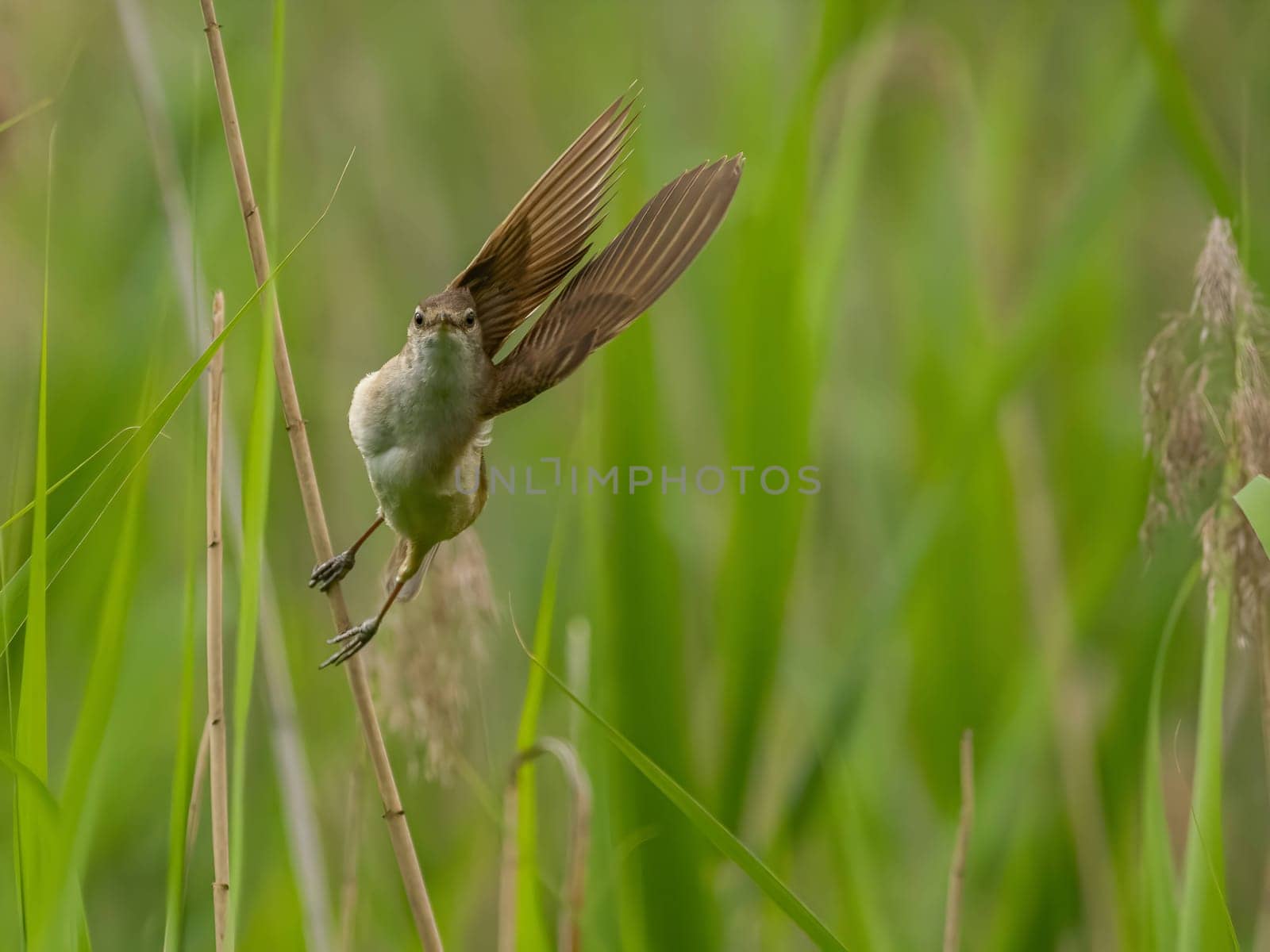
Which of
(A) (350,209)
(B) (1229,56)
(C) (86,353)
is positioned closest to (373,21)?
(A) (350,209)

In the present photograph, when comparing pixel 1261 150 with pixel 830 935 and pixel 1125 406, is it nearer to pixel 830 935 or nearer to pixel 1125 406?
pixel 1125 406

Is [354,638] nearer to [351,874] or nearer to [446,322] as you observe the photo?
[446,322]

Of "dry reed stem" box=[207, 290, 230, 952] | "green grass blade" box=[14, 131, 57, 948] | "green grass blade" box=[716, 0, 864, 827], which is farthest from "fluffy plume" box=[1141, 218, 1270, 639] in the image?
"green grass blade" box=[14, 131, 57, 948]

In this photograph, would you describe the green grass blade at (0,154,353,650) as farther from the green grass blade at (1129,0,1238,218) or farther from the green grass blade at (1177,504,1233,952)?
the green grass blade at (1129,0,1238,218)

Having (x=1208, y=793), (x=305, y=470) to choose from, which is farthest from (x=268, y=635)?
(x=1208, y=793)

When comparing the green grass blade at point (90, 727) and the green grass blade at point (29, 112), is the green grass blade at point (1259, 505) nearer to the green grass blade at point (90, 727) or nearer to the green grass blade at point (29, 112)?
the green grass blade at point (90, 727)

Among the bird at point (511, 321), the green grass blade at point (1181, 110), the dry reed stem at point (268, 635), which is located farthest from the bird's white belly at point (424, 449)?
the green grass blade at point (1181, 110)

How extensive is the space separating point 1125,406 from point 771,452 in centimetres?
145

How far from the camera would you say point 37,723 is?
104 centimetres

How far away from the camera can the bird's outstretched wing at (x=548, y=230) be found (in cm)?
68

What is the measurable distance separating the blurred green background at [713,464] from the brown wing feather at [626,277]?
1.21 feet

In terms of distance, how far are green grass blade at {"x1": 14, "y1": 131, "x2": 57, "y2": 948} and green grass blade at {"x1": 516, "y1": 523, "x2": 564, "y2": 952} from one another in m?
0.46

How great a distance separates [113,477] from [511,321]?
35cm

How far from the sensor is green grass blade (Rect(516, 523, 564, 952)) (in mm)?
1321
